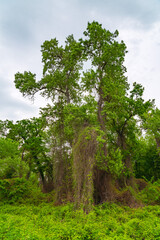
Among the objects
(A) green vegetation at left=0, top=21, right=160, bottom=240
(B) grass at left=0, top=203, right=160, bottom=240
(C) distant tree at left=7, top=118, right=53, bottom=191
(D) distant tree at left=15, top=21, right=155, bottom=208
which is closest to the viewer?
(B) grass at left=0, top=203, right=160, bottom=240

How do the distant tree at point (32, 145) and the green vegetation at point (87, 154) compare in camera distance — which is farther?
the distant tree at point (32, 145)

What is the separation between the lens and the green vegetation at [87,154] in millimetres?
6715

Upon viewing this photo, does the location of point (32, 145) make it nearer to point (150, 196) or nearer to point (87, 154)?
point (87, 154)

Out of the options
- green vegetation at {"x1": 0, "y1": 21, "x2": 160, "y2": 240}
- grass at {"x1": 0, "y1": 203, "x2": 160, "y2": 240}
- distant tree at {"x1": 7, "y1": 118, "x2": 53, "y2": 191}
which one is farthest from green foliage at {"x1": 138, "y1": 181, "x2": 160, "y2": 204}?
distant tree at {"x1": 7, "y1": 118, "x2": 53, "y2": 191}

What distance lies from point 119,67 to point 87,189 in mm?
8437

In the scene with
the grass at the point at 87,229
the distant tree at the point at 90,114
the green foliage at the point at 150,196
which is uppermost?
the distant tree at the point at 90,114

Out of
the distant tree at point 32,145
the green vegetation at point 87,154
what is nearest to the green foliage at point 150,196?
the green vegetation at point 87,154

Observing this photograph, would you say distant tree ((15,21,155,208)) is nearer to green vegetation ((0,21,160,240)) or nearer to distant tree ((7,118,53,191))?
green vegetation ((0,21,160,240))

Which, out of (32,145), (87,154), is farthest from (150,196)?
(32,145)

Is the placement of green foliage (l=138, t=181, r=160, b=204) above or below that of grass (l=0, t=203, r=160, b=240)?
above

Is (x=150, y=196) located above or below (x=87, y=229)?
above

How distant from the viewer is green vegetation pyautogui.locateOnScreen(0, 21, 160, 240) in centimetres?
671

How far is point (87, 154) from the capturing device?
28.5ft

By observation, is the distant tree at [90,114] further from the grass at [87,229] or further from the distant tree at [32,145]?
the distant tree at [32,145]
